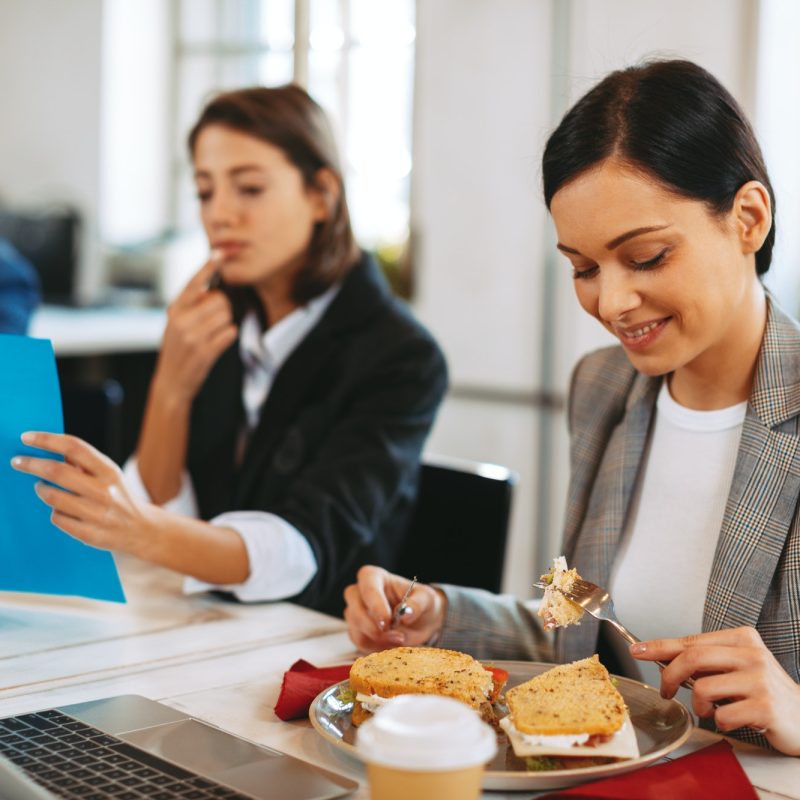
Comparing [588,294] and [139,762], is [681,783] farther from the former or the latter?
[588,294]

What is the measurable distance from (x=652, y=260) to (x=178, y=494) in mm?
1052

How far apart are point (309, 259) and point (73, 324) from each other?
2152mm

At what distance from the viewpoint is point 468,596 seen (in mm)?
1333

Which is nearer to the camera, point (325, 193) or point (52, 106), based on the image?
point (325, 193)

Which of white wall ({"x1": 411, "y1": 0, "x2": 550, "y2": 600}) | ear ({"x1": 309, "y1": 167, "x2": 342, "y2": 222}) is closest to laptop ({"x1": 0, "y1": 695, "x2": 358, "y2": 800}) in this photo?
ear ({"x1": 309, "y1": 167, "x2": 342, "y2": 222})

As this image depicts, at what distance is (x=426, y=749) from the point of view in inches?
25.4

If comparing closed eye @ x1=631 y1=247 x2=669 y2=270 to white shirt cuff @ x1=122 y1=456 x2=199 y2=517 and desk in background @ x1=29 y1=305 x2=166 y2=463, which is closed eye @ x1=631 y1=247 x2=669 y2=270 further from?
desk in background @ x1=29 y1=305 x2=166 y2=463

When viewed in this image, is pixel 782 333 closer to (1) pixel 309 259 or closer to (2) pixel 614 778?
(2) pixel 614 778

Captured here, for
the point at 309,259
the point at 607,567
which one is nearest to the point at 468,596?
the point at 607,567

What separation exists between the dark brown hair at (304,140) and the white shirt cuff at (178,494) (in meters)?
0.37

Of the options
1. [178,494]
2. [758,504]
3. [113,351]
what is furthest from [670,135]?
[113,351]

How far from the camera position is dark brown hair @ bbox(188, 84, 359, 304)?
1903 millimetres

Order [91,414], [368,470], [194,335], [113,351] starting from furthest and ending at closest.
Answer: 1. [113,351]
2. [91,414]
3. [194,335]
4. [368,470]

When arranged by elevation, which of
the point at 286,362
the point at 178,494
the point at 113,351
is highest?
the point at 286,362
